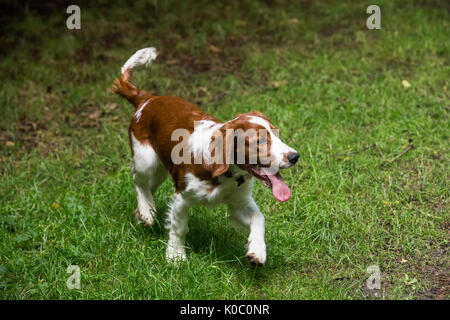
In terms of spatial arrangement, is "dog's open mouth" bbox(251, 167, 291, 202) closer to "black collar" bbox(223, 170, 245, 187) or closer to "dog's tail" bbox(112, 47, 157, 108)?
"black collar" bbox(223, 170, 245, 187)

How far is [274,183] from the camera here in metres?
3.34

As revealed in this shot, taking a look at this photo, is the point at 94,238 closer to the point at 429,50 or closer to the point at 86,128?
the point at 86,128

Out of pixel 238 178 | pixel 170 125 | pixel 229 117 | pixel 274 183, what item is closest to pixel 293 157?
pixel 274 183

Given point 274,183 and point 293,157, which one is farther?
point 274,183

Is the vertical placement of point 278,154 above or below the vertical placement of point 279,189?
above

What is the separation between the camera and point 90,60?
7660mm

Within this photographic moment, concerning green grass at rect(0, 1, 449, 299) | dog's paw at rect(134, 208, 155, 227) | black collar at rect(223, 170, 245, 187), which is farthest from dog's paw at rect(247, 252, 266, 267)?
dog's paw at rect(134, 208, 155, 227)

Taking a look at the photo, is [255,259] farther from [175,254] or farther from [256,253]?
[175,254]

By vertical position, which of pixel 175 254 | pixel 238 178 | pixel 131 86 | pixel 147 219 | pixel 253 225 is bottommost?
pixel 175 254

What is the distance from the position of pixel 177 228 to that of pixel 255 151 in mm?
928

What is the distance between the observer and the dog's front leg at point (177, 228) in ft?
12.5

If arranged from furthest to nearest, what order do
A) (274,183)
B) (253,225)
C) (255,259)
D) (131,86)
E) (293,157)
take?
(131,86), (253,225), (255,259), (274,183), (293,157)

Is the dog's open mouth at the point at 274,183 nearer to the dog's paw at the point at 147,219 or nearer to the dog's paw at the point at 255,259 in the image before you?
the dog's paw at the point at 255,259

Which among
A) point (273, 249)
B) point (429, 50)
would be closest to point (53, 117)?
point (273, 249)
